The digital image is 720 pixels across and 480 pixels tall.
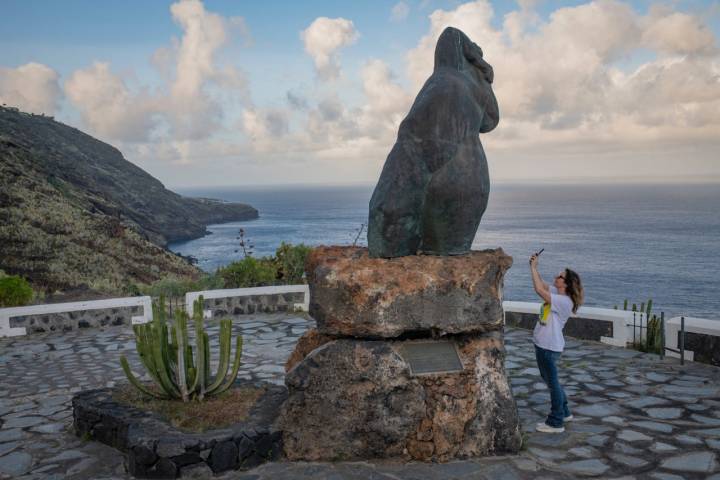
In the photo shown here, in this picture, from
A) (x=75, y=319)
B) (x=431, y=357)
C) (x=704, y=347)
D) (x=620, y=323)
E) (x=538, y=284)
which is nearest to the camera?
(x=431, y=357)

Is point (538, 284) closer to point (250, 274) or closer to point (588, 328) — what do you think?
point (588, 328)

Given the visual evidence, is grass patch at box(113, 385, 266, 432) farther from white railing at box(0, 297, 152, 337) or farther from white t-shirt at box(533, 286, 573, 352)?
white railing at box(0, 297, 152, 337)

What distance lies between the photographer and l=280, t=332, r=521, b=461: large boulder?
5516 mm

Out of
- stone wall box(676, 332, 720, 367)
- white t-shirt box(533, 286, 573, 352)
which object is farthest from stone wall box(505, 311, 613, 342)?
white t-shirt box(533, 286, 573, 352)

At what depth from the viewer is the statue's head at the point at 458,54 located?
19.8ft

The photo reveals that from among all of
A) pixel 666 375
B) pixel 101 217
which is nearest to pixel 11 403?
pixel 666 375

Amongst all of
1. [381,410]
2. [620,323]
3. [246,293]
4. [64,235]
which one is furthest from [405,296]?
[64,235]

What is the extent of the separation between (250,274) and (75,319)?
371cm

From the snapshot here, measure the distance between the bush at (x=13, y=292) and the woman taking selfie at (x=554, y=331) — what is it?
9.64 metres

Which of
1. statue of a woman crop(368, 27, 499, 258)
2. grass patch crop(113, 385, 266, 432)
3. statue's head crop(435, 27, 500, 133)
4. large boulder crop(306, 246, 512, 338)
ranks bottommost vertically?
grass patch crop(113, 385, 266, 432)

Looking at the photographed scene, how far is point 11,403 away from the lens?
23.7 ft

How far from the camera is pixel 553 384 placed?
19.7 ft

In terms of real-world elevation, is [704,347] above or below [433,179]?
below

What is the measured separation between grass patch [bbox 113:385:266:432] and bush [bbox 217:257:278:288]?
23.7ft
